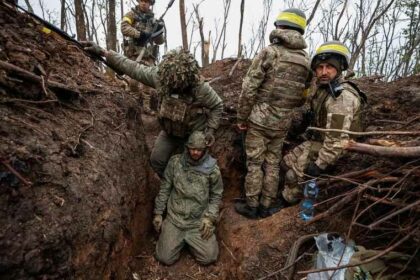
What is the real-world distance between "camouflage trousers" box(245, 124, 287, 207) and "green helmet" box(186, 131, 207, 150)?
566 mm

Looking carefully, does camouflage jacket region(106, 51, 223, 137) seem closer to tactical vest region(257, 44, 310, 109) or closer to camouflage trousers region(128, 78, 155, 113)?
tactical vest region(257, 44, 310, 109)

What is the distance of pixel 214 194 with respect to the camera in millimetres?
4473

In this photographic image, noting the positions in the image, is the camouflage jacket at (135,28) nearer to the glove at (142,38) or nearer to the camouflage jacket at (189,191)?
the glove at (142,38)

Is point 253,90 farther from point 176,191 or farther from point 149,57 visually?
point 149,57

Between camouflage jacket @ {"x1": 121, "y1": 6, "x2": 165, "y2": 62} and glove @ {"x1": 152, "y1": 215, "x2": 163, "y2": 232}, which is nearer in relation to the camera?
glove @ {"x1": 152, "y1": 215, "x2": 163, "y2": 232}

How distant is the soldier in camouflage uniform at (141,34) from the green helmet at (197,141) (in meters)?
2.23

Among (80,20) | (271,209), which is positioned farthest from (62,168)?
(80,20)

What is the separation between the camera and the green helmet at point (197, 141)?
4086 mm

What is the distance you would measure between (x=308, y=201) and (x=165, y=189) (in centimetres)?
194

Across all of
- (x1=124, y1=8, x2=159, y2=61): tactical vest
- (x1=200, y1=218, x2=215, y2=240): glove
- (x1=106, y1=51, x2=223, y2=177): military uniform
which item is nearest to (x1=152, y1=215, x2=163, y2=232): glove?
(x1=200, y1=218, x2=215, y2=240): glove

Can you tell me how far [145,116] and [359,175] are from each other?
13.3 ft

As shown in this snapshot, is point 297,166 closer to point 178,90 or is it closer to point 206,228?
point 206,228

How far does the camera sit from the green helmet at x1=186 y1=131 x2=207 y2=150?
4086 mm

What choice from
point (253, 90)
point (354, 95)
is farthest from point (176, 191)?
point (354, 95)
